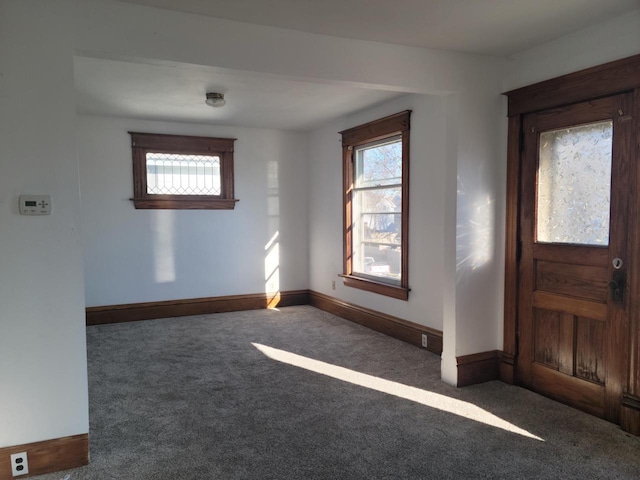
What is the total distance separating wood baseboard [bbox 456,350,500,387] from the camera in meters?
3.52

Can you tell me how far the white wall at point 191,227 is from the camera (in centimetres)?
558

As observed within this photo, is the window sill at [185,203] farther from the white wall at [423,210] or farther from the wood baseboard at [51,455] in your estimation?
the wood baseboard at [51,455]

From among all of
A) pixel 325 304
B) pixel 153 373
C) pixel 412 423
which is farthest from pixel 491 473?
pixel 325 304

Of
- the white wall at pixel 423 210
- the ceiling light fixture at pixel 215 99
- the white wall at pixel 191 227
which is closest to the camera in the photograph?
the white wall at pixel 423 210

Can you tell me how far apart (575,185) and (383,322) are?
2.53 metres

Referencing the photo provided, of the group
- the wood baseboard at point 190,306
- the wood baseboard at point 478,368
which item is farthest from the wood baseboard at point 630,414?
the wood baseboard at point 190,306

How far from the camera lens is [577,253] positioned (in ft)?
10.1

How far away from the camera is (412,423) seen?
2.91 m

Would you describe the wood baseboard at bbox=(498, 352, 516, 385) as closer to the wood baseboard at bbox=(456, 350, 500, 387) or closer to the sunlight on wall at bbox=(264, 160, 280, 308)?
the wood baseboard at bbox=(456, 350, 500, 387)

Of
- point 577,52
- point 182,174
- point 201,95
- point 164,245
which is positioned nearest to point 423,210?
point 577,52

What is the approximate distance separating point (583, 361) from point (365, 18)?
267 centimetres

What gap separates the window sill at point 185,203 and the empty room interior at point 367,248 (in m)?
0.29

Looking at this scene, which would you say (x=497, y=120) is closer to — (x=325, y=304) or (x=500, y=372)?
(x=500, y=372)

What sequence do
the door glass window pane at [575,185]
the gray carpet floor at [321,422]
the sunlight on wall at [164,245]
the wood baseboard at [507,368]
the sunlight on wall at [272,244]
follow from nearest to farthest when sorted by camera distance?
the gray carpet floor at [321,422], the door glass window pane at [575,185], the wood baseboard at [507,368], the sunlight on wall at [164,245], the sunlight on wall at [272,244]
